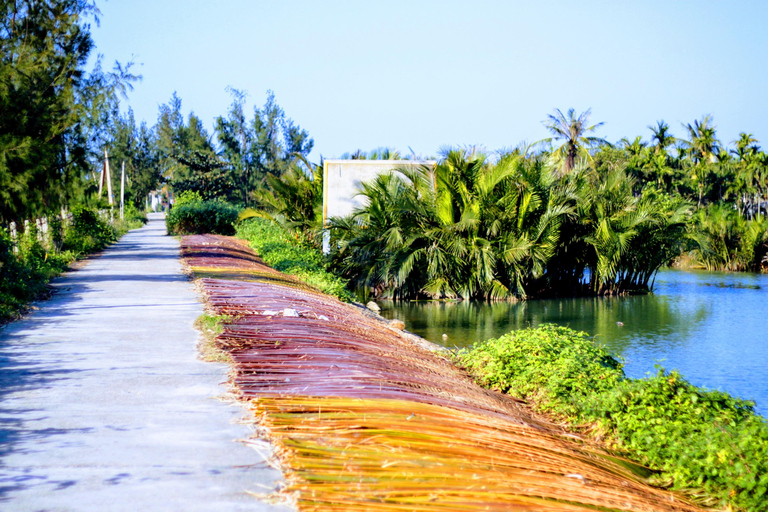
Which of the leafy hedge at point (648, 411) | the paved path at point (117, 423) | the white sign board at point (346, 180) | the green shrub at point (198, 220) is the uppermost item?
the white sign board at point (346, 180)

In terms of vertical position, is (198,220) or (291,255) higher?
(198,220)

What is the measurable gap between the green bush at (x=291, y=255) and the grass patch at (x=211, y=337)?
5957 mm

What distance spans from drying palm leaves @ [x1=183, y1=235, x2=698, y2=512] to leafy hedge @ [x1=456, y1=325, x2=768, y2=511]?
0.92 feet

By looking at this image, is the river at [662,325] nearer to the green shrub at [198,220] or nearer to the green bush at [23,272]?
the green bush at [23,272]

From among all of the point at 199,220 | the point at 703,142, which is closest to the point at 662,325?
the point at 199,220

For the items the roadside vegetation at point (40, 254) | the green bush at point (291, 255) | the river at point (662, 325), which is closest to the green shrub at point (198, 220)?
the green bush at point (291, 255)

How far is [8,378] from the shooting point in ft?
19.5

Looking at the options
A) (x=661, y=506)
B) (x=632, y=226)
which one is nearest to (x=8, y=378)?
(x=661, y=506)

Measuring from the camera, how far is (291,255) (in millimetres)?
19281

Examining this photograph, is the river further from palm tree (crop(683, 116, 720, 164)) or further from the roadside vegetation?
palm tree (crop(683, 116, 720, 164))

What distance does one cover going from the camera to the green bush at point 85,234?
62.2 feet

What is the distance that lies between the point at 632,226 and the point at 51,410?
19.5 meters

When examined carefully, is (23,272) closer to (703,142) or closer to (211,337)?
(211,337)

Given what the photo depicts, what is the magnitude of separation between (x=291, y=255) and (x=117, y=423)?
14.5 m
